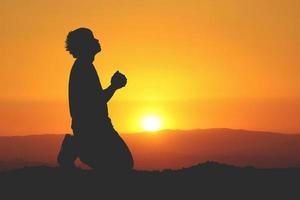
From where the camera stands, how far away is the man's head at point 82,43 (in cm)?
1738

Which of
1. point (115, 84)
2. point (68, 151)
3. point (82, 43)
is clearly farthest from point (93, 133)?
point (82, 43)

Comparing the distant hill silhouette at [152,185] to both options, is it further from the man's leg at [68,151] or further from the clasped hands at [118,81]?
the clasped hands at [118,81]

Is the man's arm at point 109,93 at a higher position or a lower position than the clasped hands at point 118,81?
lower

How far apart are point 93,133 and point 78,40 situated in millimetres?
2197

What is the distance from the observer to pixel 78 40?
17391 millimetres

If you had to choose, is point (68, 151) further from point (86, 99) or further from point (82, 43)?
point (82, 43)

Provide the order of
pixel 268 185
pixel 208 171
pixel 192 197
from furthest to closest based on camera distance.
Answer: pixel 208 171 → pixel 268 185 → pixel 192 197

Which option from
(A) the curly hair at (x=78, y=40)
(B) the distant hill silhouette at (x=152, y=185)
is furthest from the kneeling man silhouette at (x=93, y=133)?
(A) the curly hair at (x=78, y=40)

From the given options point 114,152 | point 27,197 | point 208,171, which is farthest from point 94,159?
point 208,171

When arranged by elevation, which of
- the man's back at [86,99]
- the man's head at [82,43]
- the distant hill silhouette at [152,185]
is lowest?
the distant hill silhouette at [152,185]

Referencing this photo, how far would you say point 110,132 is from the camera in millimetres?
17016

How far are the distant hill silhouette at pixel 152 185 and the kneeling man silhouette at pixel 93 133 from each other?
446mm

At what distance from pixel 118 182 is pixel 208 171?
3089 millimetres

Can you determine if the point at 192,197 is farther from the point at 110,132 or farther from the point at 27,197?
the point at 27,197
